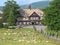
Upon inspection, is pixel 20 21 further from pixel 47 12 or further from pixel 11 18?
pixel 47 12

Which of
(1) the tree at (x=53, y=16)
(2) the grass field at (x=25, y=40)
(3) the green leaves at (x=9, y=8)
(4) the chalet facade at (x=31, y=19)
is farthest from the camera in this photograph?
(4) the chalet facade at (x=31, y=19)

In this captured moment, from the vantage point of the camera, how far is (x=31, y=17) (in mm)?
107688

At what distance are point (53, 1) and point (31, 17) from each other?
40715 mm

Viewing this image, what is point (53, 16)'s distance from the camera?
66.7 metres

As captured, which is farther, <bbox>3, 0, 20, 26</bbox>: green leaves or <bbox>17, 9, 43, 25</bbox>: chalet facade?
<bbox>17, 9, 43, 25</bbox>: chalet facade

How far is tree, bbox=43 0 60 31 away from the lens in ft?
210

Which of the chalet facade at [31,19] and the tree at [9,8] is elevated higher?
the tree at [9,8]

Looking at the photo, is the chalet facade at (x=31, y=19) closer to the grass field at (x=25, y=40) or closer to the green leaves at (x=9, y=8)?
the green leaves at (x=9, y=8)

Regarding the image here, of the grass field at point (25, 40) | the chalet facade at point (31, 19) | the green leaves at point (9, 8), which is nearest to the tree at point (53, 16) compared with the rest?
the grass field at point (25, 40)

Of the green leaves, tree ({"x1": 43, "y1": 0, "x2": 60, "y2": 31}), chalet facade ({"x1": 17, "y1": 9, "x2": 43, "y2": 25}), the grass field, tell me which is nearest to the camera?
the grass field

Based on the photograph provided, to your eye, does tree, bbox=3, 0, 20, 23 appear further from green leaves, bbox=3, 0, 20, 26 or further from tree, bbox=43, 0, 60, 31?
tree, bbox=43, 0, 60, 31

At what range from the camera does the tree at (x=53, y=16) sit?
63.9 metres

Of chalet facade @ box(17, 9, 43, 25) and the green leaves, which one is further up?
the green leaves

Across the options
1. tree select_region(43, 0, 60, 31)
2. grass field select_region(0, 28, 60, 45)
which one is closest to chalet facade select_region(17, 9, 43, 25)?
tree select_region(43, 0, 60, 31)
